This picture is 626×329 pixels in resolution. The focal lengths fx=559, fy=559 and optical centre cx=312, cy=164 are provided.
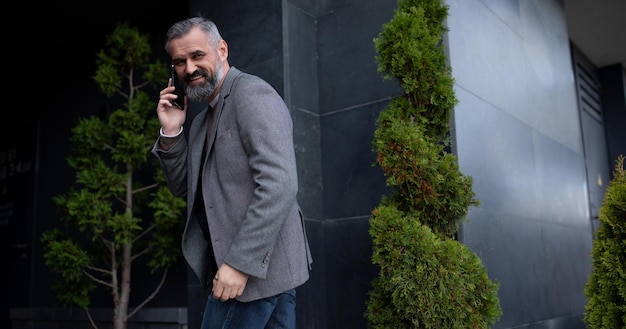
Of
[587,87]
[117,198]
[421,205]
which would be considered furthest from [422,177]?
[587,87]

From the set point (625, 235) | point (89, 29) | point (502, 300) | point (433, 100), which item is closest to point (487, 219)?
point (502, 300)

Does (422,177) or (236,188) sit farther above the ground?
(422,177)

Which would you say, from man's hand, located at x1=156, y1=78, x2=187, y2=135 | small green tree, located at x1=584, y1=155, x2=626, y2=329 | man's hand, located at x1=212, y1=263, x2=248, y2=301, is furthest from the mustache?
small green tree, located at x1=584, y1=155, x2=626, y2=329

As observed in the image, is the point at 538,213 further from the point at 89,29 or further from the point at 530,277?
the point at 89,29

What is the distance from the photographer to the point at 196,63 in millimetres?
1756

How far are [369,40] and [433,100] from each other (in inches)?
30.6

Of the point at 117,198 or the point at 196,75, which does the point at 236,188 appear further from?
the point at 117,198

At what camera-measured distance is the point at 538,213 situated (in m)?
4.04

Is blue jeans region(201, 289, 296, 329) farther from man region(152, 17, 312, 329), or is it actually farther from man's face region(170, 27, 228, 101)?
man's face region(170, 27, 228, 101)

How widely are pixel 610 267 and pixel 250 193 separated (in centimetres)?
208

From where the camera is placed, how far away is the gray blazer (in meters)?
1.54

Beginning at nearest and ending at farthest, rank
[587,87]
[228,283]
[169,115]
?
[228,283]
[169,115]
[587,87]

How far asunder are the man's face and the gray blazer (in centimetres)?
5

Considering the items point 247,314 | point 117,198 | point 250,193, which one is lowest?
point 247,314
